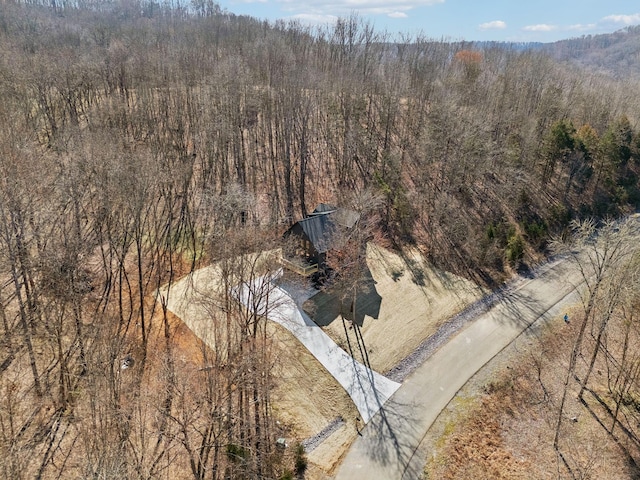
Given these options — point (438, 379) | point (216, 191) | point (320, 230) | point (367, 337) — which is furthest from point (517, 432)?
point (216, 191)

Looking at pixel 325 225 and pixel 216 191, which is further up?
pixel 325 225

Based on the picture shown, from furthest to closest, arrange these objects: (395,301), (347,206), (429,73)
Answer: (429,73), (347,206), (395,301)

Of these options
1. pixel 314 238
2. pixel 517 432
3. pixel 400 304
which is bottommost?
pixel 517 432

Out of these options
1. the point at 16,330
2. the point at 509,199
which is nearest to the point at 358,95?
the point at 509,199

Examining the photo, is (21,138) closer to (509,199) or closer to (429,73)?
(509,199)

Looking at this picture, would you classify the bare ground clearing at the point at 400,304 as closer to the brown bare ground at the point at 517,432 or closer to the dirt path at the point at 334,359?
the dirt path at the point at 334,359

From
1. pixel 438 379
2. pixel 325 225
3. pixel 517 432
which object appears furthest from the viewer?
pixel 325 225

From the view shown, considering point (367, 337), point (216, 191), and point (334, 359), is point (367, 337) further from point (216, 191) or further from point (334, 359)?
point (216, 191)

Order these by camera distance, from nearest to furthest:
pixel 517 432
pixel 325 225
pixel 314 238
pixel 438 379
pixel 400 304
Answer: pixel 517 432
pixel 438 379
pixel 400 304
pixel 314 238
pixel 325 225
